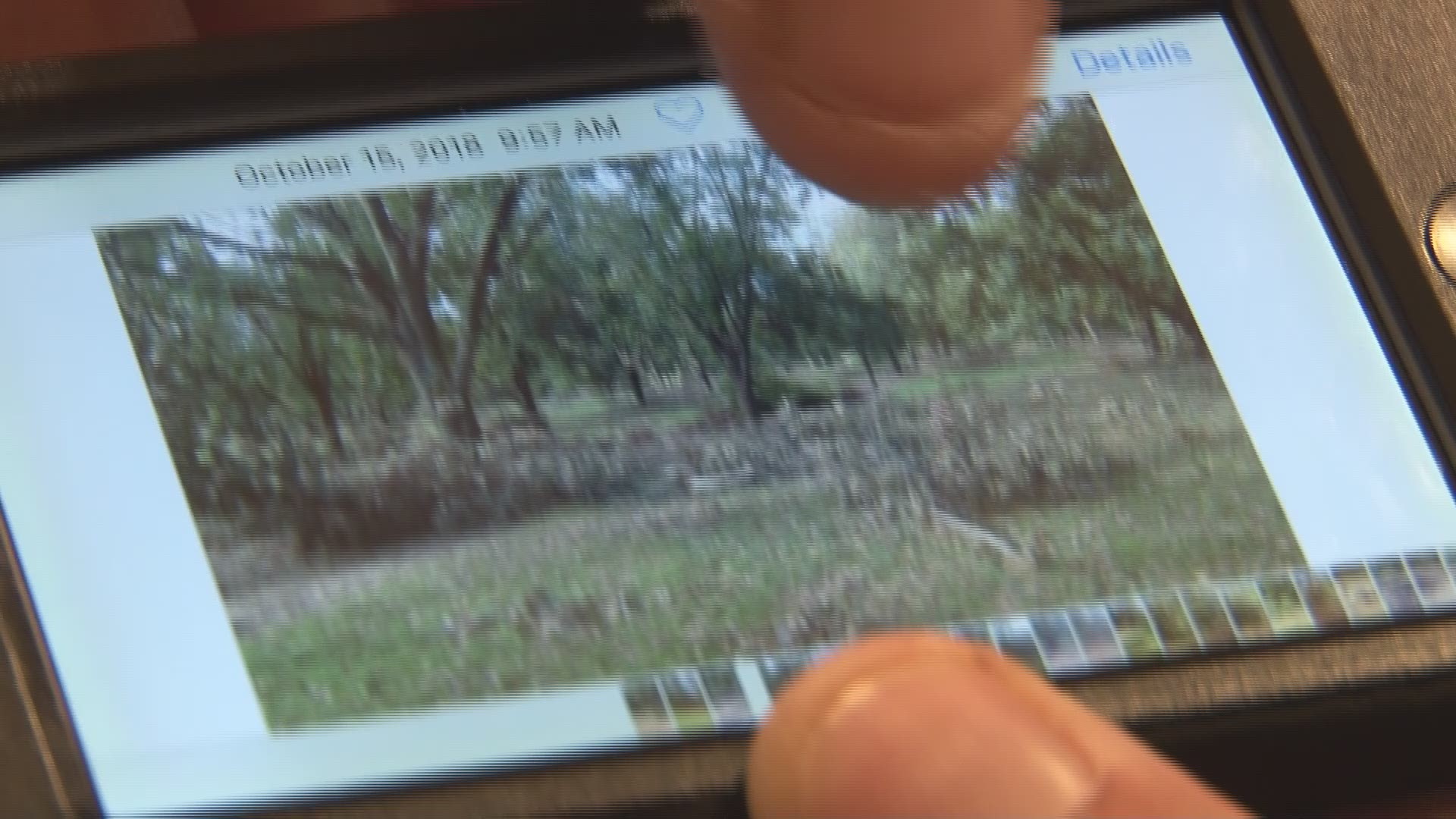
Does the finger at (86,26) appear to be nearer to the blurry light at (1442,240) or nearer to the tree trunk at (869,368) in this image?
the tree trunk at (869,368)

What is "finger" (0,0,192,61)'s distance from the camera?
13.1 inches

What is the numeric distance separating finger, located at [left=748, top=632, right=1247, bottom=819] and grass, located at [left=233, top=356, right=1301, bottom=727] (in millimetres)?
52

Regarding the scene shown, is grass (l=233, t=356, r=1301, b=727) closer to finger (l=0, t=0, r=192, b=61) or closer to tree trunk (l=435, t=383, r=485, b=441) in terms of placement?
tree trunk (l=435, t=383, r=485, b=441)

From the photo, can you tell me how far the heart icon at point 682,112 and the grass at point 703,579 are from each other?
3.6 inches

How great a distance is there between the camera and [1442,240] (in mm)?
289

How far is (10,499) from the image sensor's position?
26 centimetres

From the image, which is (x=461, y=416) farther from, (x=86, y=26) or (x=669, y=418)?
(x=86, y=26)

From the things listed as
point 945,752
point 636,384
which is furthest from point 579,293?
point 945,752

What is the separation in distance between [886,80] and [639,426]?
0.09 metres

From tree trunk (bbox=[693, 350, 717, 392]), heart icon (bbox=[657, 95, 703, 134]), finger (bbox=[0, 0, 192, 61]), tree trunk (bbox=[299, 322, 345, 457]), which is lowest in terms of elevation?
tree trunk (bbox=[693, 350, 717, 392])

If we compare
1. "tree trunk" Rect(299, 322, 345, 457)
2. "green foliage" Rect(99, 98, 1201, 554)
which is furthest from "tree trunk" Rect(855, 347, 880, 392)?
"tree trunk" Rect(299, 322, 345, 457)

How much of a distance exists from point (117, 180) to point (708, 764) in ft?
0.62

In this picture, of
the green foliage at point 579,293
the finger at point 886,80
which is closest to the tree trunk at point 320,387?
the green foliage at point 579,293

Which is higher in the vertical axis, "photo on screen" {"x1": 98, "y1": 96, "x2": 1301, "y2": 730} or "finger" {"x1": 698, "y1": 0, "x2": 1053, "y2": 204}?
"finger" {"x1": 698, "y1": 0, "x2": 1053, "y2": 204}
